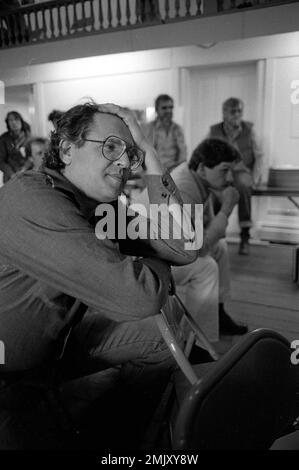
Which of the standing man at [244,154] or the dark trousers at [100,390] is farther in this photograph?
the standing man at [244,154]

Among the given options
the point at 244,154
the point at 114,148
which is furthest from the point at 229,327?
the point at 114,148

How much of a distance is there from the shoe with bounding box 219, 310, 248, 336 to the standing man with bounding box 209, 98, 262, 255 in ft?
2.47

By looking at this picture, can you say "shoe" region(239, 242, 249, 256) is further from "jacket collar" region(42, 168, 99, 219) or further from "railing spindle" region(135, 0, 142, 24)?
"jacket collar" region(42, 168, 99, 219)

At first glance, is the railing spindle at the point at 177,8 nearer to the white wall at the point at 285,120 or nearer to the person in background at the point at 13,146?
the white wall at the point at 285,120

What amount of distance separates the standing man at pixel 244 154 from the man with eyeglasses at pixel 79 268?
1.35 meters

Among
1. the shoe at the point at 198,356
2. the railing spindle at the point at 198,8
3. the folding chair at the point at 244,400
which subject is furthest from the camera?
the shoe at the point at 198,356

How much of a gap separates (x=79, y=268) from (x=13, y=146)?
35.7 inches

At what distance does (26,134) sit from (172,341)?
104cm

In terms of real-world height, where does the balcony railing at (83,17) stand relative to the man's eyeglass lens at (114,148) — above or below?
above

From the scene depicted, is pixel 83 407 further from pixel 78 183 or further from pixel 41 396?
pixel 78 183

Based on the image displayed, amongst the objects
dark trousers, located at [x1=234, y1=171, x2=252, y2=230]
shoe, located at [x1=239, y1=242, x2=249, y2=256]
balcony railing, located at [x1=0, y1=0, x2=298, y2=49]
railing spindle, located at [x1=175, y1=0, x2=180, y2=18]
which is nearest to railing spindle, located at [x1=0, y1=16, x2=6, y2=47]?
balcony railing, located at [x1=0, y1=0, x2=298, y2=49]

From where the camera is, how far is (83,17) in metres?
1.45

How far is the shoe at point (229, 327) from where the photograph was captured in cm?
212

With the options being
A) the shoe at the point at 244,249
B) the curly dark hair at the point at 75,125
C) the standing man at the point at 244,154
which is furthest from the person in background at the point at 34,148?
the shoe at the point at 244,249
